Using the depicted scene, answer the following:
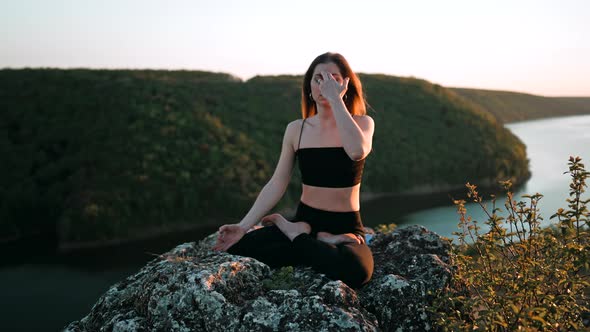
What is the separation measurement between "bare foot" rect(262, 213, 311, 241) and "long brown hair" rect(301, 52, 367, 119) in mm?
1310

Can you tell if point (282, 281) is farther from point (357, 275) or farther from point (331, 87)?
point (331, 87)

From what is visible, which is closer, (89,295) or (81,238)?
(89,295)

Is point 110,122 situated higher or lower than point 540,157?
higher

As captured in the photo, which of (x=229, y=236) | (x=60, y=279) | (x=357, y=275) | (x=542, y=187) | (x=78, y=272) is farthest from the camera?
(x=542, y=187)

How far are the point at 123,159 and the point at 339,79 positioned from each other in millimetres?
18749

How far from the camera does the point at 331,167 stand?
4781 millimetres

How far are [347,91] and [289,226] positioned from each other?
1650 millimetres

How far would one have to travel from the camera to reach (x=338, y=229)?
4742 millimetres

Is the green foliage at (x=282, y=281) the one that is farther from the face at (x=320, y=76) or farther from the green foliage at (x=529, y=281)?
the face at (x=320, y=76)

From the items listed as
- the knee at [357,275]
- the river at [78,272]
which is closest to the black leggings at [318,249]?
the knee at [357,275]

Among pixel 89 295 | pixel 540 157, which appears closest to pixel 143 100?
pixel 89 295

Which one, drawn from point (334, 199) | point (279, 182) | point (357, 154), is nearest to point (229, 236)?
point (279, 182)

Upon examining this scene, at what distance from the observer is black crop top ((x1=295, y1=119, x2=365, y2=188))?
187 inches

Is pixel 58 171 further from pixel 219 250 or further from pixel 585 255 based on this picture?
pixel 585 255
